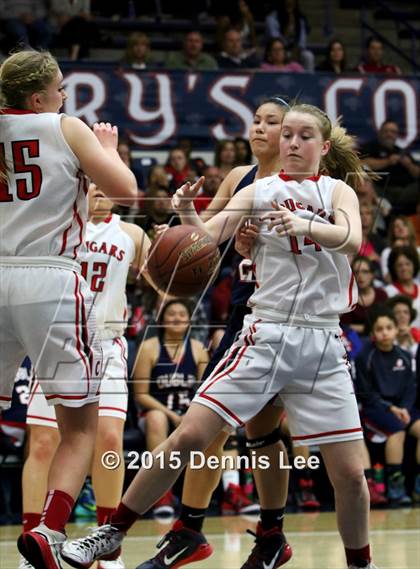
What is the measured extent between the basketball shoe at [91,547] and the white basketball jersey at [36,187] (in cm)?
114

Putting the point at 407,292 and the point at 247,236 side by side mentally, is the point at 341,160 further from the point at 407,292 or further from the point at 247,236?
the point at 407,292

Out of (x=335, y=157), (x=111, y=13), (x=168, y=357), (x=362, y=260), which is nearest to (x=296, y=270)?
(x=335, y=157)

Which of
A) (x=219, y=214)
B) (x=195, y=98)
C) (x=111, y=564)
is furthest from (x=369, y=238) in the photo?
(x=219, y=214)

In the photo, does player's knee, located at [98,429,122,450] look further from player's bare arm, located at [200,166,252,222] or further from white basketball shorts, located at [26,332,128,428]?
player's bare arm, located at [200,166,252,222]

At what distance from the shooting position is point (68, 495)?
14.6 ft

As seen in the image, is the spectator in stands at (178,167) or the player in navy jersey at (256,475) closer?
the player in navy jersey at (256,475)

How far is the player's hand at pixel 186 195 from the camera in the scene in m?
4.69

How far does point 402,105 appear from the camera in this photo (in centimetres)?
1205

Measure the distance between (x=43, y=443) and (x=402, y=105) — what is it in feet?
23.9

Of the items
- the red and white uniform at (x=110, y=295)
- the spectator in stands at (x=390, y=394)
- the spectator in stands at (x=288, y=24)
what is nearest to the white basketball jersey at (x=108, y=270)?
the red and white uniform at (x=110, y=295)

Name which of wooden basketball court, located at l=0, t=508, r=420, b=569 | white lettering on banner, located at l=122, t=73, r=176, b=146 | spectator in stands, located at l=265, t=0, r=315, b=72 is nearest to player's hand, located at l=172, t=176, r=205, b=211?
wooden basketball court, located at l=0, t=508, r=420, b=569

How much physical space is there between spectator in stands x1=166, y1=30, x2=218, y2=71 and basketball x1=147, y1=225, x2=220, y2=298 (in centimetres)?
761

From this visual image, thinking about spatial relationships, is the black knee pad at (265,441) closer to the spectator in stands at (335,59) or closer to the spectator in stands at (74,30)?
the spectator in stands at (74,30)

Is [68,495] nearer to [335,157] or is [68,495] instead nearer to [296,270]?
[296,270]
